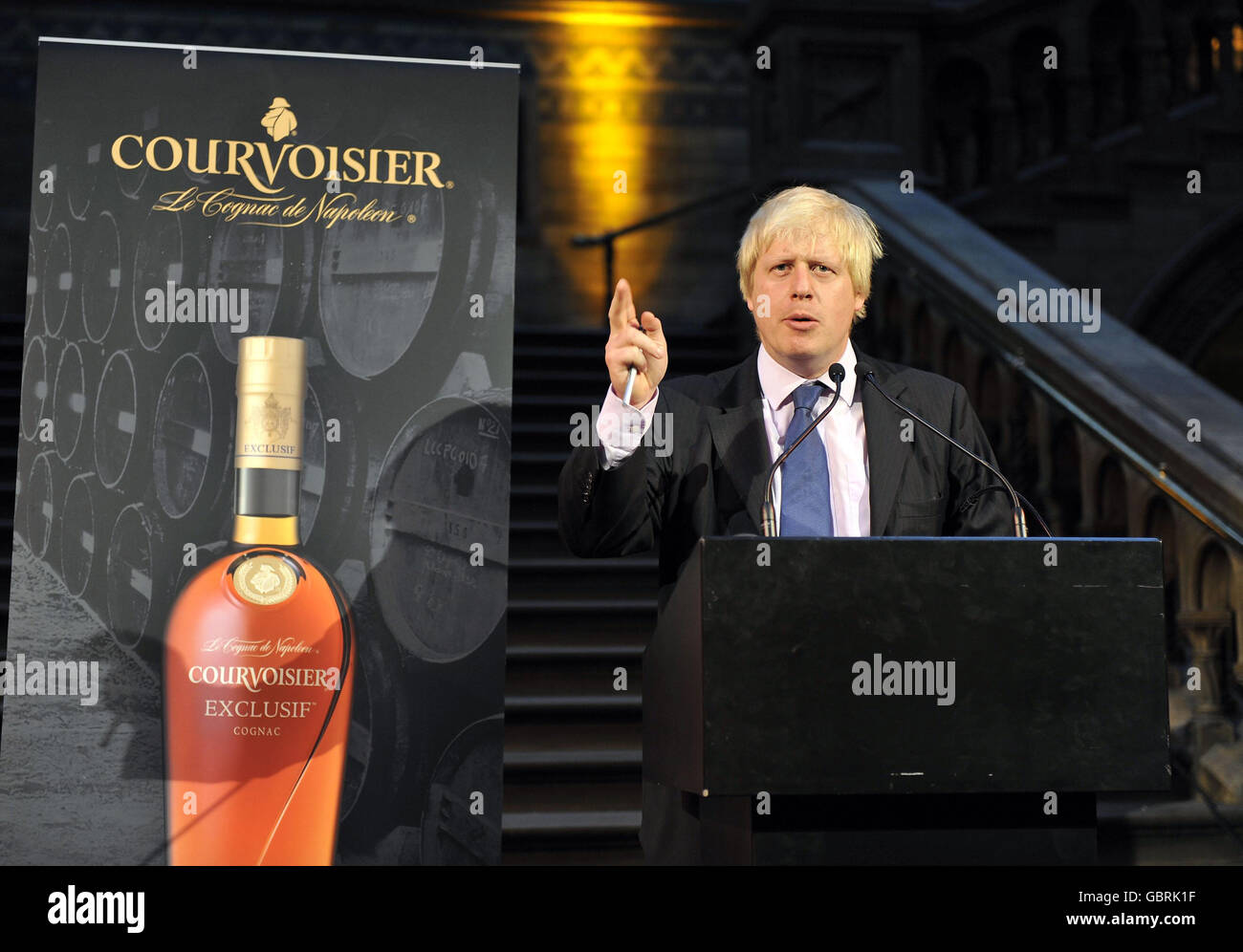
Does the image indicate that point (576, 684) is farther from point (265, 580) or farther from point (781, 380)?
point (781, 380)

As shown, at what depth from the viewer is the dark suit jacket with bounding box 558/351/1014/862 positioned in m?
2.57

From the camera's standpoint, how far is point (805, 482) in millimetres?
2660

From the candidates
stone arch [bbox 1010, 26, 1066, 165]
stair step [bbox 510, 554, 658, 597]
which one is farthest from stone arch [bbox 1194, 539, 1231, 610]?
stone arch [bbox 1010, 26, 1066, 165]

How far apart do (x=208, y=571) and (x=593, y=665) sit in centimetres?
235

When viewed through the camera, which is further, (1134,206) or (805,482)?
(1134,206)

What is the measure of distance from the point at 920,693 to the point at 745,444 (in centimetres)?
78

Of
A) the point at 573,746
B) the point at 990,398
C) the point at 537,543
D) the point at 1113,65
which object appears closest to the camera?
the point at 573,746

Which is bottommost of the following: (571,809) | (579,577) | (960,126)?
(571,809)

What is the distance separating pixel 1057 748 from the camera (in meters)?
2.07

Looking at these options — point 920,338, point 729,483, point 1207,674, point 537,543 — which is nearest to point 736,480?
point 729,483

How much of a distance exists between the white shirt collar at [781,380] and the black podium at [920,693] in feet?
2.53

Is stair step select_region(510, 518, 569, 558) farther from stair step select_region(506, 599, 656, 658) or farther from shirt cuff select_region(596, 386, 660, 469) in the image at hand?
shirt cuff select_region(596, 386, 660, 469)

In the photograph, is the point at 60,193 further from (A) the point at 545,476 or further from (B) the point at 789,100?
(B) the point at 789,100

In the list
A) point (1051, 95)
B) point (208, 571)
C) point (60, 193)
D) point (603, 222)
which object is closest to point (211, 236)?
point (60, 193)
